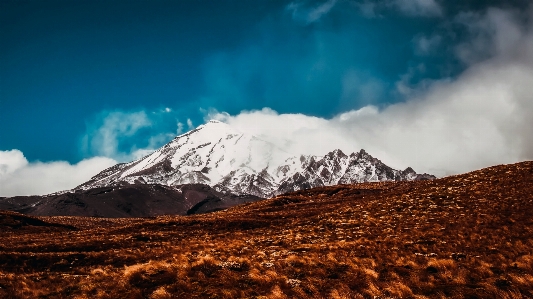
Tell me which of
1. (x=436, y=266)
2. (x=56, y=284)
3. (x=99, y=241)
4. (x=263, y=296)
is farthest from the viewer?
(x=99, y=241)

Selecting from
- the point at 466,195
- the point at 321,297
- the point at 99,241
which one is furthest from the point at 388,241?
the point at 99,241

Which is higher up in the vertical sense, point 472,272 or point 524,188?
point 524,188

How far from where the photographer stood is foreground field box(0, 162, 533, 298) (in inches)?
619

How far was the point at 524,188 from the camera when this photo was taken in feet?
121

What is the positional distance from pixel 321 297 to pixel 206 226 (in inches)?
1376

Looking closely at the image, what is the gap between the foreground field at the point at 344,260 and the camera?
15.7m

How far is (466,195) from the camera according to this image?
38750 mm

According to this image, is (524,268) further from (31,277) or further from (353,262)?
(31,277)

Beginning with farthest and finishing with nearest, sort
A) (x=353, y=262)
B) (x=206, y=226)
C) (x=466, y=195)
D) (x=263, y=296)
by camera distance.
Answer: (x=206, y=226), (x=466, y=195), (x=353, y=262), (x=263, y=296)

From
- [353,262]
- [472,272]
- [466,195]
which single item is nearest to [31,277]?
[353,262]

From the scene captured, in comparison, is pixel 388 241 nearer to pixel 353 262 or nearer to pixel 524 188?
pixel 353 262

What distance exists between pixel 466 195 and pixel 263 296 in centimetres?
3232

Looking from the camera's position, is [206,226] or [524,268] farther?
[206,226]

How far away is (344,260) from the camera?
20.6 meters
